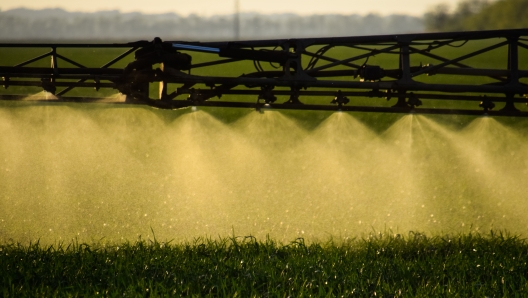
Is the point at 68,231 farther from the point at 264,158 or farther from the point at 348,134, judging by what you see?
the point at 348,134

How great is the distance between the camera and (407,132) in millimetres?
23891

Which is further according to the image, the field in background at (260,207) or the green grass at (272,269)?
the field in background at (260,207)

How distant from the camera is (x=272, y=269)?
338 inches

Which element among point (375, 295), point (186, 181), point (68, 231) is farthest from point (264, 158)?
point (375, 295)

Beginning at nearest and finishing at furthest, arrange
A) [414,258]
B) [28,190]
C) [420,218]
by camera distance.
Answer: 1. [414,258]
2. [420,218]
3. [28,190]

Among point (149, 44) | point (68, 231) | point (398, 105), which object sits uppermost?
point (149, 44)

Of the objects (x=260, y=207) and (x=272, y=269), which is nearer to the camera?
(x=272, y=269)

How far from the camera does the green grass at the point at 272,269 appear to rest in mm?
8008

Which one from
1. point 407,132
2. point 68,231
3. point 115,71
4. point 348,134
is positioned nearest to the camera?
Result: point 115,71

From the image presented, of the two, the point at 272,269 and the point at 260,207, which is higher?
the point at 272,269

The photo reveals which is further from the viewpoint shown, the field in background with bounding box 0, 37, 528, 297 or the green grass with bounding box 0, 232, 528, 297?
the field in background with bounding box 0, 37, 528, 297

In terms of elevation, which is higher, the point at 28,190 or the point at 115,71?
the point at 115,71

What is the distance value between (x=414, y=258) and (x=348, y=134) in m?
12.6

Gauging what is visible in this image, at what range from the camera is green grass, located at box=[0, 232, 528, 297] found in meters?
8.01
